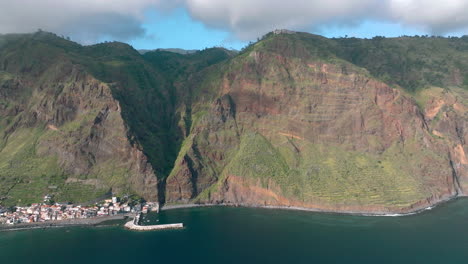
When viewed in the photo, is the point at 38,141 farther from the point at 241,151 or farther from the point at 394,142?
the point at 394,142

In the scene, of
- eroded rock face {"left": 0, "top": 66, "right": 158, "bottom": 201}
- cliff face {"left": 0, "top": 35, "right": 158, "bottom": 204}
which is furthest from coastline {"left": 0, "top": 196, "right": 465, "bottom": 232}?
eroded rock face {"left": 0, "top": 66, "right": 158, "bottom": 201}

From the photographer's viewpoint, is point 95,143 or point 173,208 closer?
point 173,208

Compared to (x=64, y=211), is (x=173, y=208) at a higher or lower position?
lower

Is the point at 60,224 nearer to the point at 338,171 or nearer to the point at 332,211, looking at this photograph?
the point at 332,211

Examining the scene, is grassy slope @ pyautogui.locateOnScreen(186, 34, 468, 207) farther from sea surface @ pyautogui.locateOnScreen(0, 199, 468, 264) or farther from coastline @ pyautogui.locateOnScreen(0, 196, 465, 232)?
sea surface @ pyautogui.locateOnScreen(0, 199, 468, 264)

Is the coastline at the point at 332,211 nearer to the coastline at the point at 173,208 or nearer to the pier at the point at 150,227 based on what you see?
the coastline at the point at 173,208

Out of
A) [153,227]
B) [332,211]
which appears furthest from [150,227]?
[332,211]

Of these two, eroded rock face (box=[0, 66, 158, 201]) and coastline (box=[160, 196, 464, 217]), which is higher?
eroded rock face (box=[0, 66, 158, 201])

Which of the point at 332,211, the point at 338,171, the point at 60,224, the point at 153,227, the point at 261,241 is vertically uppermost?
the point at 338,171
